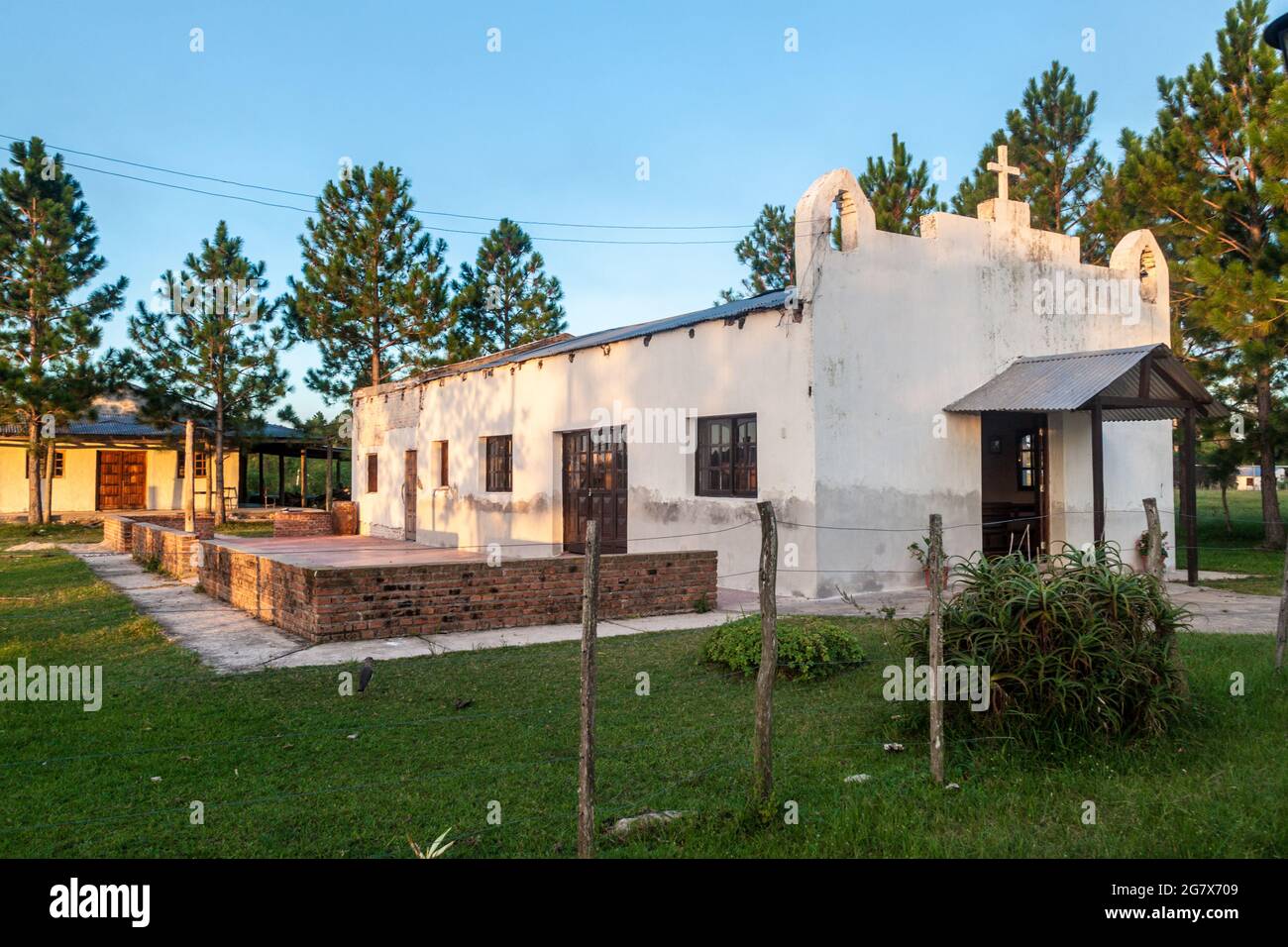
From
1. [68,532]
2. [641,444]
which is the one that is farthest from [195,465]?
[641,444]

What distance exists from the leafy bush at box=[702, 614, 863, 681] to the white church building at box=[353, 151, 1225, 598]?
3.93 meters

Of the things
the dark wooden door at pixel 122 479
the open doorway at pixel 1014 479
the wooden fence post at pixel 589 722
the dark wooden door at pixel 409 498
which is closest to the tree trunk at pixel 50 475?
the dark wooden door at pixel 122 479

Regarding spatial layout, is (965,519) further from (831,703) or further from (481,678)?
(481,678)

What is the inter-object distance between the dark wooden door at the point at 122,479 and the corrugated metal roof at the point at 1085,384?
90.4 feet

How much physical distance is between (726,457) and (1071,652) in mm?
7602

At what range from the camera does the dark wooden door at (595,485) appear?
1394 cm

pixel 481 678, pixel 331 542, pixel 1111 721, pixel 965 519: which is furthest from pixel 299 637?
pixel 331 542

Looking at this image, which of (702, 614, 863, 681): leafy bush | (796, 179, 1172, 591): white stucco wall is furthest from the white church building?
(702, 614, 863, 681): leafy bush

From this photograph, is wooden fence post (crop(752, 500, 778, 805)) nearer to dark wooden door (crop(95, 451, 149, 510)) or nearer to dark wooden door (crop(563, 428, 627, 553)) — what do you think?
dark wooden door (crop(563, 428, 627, 553))

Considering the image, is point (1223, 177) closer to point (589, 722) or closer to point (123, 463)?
point (589, 722)

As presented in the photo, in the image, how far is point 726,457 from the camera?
12062 mm

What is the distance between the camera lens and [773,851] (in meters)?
3.38

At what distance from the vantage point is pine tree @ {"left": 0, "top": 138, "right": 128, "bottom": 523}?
77.3ft
